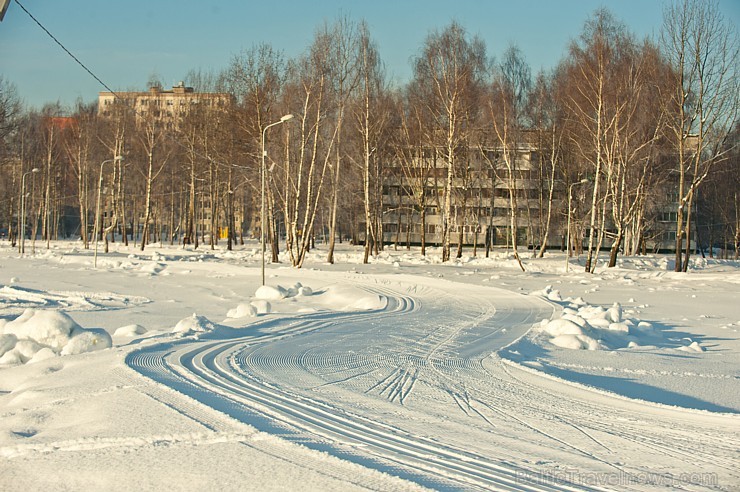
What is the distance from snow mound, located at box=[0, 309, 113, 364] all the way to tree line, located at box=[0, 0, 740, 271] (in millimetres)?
15034

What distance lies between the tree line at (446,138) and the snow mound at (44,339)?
A: 49.3ft

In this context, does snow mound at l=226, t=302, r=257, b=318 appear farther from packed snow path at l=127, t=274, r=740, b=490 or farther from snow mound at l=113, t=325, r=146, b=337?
snow mound at l=113, t=325, r=146, b=337

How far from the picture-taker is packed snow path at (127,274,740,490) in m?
5.47

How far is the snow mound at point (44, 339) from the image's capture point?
405 inches

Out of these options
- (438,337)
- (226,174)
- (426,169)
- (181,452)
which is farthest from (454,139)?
(181,452)

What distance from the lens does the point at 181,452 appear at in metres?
5.61

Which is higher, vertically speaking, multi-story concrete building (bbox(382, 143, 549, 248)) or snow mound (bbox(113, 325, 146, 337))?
multi-story concrete building (bbox(382, 143, 549, 248))

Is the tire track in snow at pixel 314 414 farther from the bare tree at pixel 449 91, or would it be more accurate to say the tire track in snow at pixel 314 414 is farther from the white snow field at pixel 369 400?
the bare tree at pixel 449 91

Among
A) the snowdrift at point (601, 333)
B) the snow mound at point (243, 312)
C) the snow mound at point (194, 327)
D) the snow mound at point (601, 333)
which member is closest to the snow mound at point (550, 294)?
the snowdrift at point (601, 333)

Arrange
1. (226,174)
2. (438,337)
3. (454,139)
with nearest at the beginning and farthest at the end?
1. (438,337)
2. (454,139)
3. (226,174)

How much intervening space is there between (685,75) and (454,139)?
12201 millimetres

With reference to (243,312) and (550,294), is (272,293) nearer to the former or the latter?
(243,312)

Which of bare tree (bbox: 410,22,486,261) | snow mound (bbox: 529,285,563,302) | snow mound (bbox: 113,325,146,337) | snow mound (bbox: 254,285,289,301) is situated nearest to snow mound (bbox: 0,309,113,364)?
snow mound (bbox: 113,325,146,337)

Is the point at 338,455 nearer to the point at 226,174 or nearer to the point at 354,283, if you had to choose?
the point at 354,283
